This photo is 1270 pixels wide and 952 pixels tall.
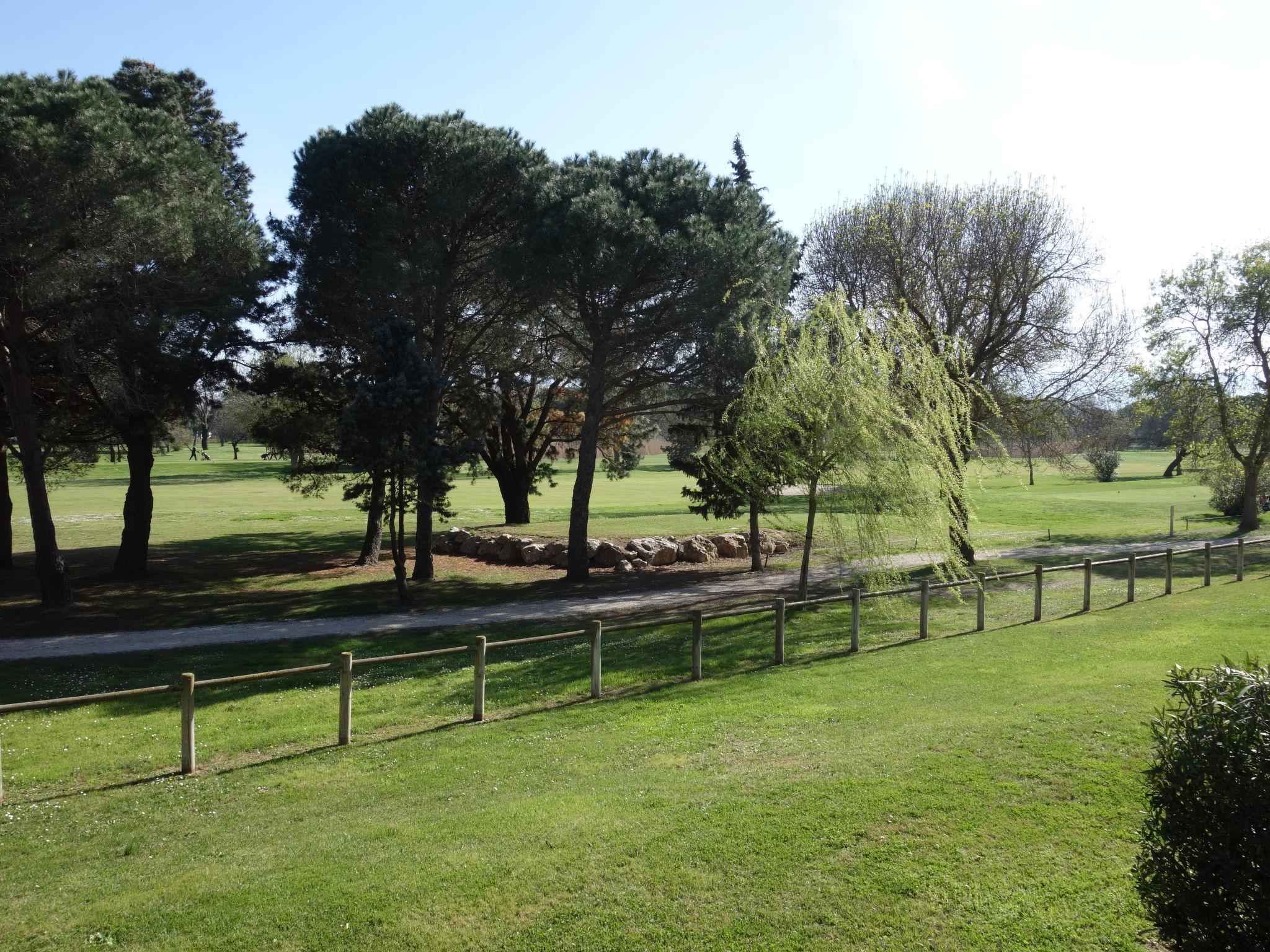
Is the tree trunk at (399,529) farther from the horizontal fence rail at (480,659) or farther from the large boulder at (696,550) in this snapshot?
the large boulder at (696,550)

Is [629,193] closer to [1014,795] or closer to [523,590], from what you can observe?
[523,590]

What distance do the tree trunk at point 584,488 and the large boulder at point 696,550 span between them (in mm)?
5018

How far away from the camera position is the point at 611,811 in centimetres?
706

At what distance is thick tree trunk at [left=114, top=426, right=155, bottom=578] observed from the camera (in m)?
25.4

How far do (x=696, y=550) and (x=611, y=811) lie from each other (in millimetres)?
23212

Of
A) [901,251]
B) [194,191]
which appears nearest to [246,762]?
[194,191]

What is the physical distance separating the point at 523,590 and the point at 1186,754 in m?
21.0

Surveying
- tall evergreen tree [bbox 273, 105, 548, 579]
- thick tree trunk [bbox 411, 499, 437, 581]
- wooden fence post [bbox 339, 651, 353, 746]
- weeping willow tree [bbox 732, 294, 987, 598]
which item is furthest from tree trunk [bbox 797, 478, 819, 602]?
thick tree trunk [bbox 411, 499, 437, 581]

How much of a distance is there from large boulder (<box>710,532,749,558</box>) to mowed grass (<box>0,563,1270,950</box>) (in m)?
17.1

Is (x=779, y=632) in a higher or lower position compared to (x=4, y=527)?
lower

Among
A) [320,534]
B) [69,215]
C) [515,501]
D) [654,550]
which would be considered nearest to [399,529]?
[69,215]

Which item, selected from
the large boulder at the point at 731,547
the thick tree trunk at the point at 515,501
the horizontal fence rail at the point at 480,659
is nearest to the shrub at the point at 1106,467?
the large boulder at the point at 731,547

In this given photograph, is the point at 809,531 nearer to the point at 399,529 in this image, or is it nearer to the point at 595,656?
the point at 595,656

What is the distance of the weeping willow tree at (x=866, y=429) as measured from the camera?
15773 millimetres
